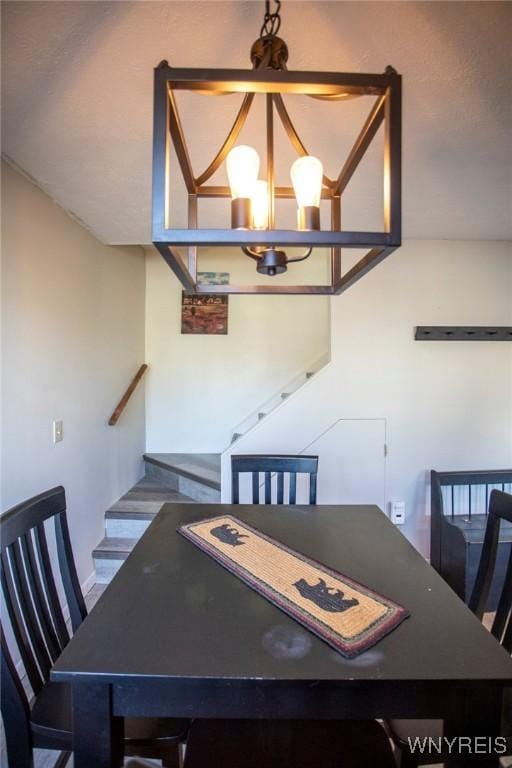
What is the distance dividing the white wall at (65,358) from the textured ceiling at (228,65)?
1.02 feet

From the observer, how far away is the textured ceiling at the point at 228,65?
103 centimetres

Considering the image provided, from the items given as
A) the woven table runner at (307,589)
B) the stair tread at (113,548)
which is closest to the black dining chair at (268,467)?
the woven table runner at (307,589)

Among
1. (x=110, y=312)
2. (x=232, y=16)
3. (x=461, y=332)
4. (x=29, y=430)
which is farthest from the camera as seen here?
(x=110, y=312)

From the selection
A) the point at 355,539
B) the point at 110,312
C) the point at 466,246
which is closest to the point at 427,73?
the point at 355,539

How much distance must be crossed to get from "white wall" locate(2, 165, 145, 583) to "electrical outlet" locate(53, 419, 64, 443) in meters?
0.04

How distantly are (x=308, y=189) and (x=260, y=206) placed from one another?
0.18m

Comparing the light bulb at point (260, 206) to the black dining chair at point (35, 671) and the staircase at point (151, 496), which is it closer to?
the black dining chair at point (35, 671)

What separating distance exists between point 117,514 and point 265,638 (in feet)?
7.29

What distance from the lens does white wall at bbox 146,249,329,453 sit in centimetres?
377

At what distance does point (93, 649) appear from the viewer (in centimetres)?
86

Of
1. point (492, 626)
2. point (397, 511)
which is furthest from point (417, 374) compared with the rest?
point (492, 626)

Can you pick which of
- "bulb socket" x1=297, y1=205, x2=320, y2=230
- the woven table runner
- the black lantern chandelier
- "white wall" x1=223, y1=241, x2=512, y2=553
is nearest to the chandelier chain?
the black lantern chandelier

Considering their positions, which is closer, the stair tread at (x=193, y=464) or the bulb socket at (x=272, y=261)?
the bulb socket at (x=272, y=261)

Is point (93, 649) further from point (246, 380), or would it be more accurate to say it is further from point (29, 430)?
point (246, 380)
